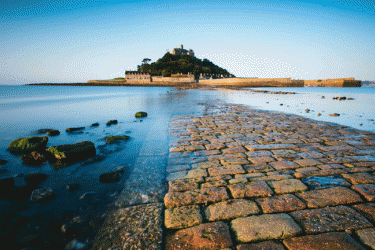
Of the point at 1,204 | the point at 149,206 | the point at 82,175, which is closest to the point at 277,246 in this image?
the point at 149,206

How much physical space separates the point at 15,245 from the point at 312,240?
3.05 m

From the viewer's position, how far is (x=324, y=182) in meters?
2.70

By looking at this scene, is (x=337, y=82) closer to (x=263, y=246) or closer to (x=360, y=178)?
(x=360, y=178)

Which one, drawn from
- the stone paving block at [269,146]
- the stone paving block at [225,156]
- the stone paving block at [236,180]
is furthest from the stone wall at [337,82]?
the stone paving block at [236,180]

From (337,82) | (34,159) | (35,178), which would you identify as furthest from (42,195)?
(337,82)

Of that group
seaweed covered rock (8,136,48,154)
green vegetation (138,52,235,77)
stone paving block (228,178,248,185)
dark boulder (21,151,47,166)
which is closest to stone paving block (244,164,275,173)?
stone paving block (228,178,248,185)

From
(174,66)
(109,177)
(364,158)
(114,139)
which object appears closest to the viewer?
(109,177)

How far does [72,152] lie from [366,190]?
17.8 feet

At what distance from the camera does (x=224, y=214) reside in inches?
81.8

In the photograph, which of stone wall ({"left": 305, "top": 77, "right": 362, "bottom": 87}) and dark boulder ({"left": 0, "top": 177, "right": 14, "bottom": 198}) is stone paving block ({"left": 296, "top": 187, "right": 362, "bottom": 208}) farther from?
stone wall ({"left": 305, "top": 77, "right": 362, "bottom": 87})

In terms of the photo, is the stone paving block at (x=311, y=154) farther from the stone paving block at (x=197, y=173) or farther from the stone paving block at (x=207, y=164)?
the stone paving block at (x=197, y=173)

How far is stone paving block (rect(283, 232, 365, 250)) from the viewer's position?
5.24ft

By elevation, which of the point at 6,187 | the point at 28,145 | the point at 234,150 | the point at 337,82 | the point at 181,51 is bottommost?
the point at 6,187

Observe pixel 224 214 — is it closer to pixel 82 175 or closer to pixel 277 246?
pixel 277 246
